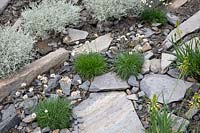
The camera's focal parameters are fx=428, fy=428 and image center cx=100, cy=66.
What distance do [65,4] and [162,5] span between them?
1.28 meters

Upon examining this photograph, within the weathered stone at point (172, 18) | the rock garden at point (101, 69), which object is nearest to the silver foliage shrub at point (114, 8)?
the rock garden at point (101, 69)

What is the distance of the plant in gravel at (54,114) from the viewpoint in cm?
374

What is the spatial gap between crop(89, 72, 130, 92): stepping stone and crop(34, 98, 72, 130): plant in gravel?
453mm

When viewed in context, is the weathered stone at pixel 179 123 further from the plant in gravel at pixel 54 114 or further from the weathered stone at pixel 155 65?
the plant in gravel at pixel 54 114

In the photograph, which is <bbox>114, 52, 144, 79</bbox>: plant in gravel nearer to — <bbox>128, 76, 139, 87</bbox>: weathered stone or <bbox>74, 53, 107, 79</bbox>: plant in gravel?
<bbox>128, 76, 139, 87</bbox>: weathered stone

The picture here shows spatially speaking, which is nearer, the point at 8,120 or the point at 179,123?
the point at 179,123

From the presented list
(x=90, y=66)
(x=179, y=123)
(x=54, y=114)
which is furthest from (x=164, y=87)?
(x=54, y=114)

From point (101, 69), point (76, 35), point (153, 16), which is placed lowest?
point (101, 69)

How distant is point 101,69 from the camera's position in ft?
14.1

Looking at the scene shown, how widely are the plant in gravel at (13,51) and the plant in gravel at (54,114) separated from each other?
27.1 inches

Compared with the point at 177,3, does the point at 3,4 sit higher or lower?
higher

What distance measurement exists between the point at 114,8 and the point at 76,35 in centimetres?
54

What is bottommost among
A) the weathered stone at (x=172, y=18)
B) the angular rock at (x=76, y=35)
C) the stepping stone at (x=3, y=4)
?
the angular rock at (x=76, y=35)

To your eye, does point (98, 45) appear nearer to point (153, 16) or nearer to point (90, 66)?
point (90, 66)
